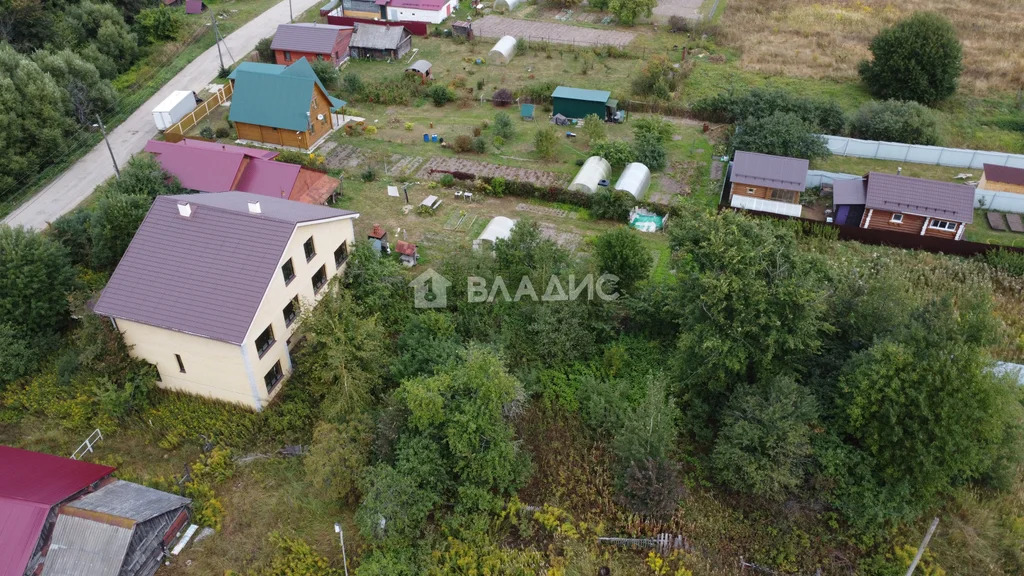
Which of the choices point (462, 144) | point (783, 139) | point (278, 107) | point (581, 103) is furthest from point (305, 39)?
point (783, 139)

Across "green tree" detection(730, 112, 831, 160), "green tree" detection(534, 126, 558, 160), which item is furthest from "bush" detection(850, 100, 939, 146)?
"green tree" detection(534, 126, 558, 160)

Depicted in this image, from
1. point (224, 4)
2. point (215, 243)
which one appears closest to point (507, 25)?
point (224, 4)

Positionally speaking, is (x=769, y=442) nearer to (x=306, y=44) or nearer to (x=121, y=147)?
(x=121, y=147)

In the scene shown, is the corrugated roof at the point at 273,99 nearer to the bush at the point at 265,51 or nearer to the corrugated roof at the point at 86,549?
the bush at the point at 265,51

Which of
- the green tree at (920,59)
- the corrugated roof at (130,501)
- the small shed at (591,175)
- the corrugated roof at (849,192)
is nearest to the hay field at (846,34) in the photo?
the green tree at (920,59)

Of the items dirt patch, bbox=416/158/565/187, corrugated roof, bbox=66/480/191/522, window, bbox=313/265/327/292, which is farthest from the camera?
dirt patch, bbox=416/158/565/187

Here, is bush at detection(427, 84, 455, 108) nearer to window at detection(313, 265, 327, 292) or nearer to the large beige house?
window at detection(313, 265, 327, 292)
